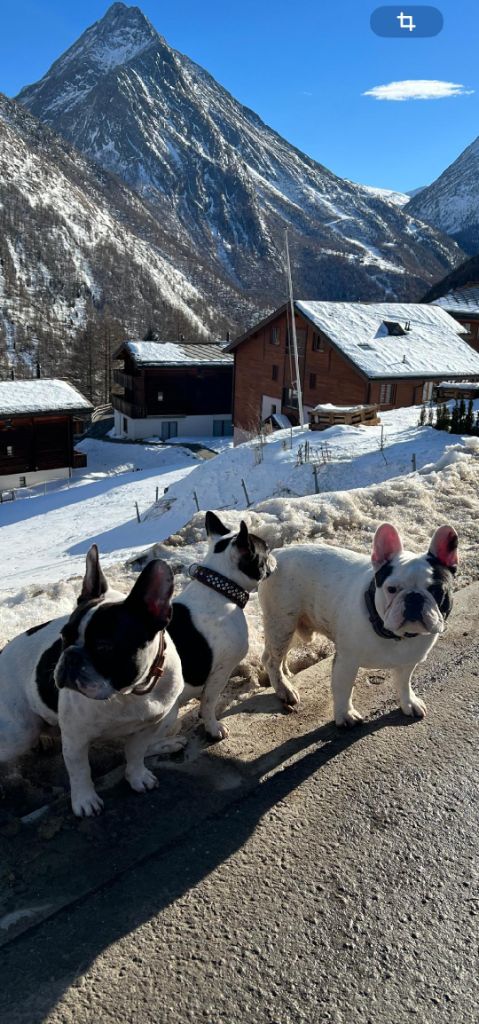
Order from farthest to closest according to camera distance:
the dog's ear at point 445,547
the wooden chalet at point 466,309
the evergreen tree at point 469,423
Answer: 1. the wooden chalet at point 466,309
2. the evergreen tree at point 469,423
3. the dog's ear at point 445,547

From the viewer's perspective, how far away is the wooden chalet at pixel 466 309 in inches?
2199

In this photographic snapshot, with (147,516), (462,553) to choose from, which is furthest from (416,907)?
(147,516)

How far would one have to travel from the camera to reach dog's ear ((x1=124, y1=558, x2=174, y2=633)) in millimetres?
3209

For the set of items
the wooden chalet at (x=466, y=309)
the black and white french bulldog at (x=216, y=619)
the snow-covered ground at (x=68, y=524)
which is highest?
the wooden chalet at (x=466, y=309)

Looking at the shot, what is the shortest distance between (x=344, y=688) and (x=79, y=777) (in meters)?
1.66

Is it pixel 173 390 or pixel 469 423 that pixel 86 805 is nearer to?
pixel 469 423

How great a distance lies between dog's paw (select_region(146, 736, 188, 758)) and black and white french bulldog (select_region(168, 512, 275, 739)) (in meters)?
0.18

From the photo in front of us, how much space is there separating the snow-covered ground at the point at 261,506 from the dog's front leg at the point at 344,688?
1.22 metres

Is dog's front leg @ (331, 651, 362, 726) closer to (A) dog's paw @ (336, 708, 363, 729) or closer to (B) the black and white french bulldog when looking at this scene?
(A) dog's paw @ (336, 708, 363, 729)

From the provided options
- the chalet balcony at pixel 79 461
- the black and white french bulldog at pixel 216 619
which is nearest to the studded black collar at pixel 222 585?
the black and white french bulldog at pixel 216 619

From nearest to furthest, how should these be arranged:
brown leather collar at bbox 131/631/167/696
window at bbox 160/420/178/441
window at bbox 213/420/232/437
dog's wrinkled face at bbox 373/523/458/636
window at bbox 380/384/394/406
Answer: brown leather collar at bbox 131/631/167/696 → dog's wrinkled face at bbox 373/523/458/636 → window at bbox 380/384/394/406 → window at bbox 160/420/178/441 → window at bbox 213/420/232/437

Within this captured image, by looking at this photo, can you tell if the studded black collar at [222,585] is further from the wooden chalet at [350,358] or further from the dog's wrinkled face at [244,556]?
the wooden chalet at [350,358]

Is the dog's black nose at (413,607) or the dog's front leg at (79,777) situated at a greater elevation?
the dog's black nose at (413,607)

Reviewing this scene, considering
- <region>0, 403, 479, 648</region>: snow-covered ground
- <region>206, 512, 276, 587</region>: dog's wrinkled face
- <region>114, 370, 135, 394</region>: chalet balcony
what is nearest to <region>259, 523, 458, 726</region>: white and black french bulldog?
<region>206, 512, 276, 587</region>: dog's wrinkled face
